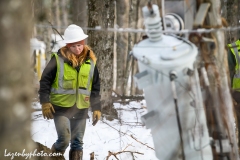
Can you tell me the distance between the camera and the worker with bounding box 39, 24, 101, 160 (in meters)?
5.43

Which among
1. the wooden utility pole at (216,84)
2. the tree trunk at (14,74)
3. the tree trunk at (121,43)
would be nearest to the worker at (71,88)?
the wooden utility pole at (216,84)

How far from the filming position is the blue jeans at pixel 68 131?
559 centimetres

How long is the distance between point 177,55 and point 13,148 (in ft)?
7.46

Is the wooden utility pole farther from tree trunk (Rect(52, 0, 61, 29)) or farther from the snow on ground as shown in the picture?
tree trunk (Rect(52, 0, 61, 29))

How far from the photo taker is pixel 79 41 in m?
5.46

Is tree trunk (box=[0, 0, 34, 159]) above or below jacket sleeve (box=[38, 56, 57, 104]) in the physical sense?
above

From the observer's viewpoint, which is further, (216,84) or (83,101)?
(83,101)

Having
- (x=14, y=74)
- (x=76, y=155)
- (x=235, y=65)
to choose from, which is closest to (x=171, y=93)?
(x=76, y=155)

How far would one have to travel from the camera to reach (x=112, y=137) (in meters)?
7.07

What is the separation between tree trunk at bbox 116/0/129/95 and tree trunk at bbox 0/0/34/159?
371 inches

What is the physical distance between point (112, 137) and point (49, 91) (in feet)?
5.97

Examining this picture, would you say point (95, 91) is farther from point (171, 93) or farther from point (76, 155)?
point (171, 93)

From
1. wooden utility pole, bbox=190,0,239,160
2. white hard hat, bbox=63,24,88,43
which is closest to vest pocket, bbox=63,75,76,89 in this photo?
white hard hat, bbox=63,24,88,43

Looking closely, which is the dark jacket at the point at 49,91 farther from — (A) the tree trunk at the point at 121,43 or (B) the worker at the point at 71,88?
(A) the tree trunk at the point at 121,43
